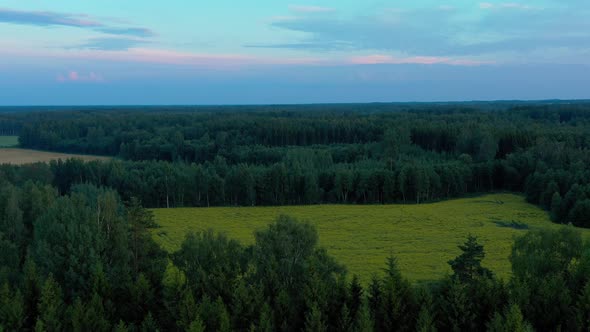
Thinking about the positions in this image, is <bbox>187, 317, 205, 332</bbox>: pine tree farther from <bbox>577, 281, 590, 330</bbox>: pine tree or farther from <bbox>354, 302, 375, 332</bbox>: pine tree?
<bbox>577, 281, 590, 330</bbox>: pine tree

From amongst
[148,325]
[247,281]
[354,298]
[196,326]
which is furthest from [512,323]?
[148,325]

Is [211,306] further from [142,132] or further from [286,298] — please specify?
[142,132]

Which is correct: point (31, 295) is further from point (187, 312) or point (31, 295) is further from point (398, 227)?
point (398, 227)

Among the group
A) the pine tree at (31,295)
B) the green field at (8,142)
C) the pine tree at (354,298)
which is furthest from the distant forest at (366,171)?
the pine tree at (31,295)

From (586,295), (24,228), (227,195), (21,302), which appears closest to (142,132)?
(227,195)

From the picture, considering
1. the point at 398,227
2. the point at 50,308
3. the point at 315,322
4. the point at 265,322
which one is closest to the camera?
the point at 265,322

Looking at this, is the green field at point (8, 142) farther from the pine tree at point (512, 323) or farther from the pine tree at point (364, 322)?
the pine tree at point (512, 323)

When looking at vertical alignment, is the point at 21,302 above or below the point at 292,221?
below

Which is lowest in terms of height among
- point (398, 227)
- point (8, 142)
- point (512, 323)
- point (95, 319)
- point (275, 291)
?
point (398, 227)
